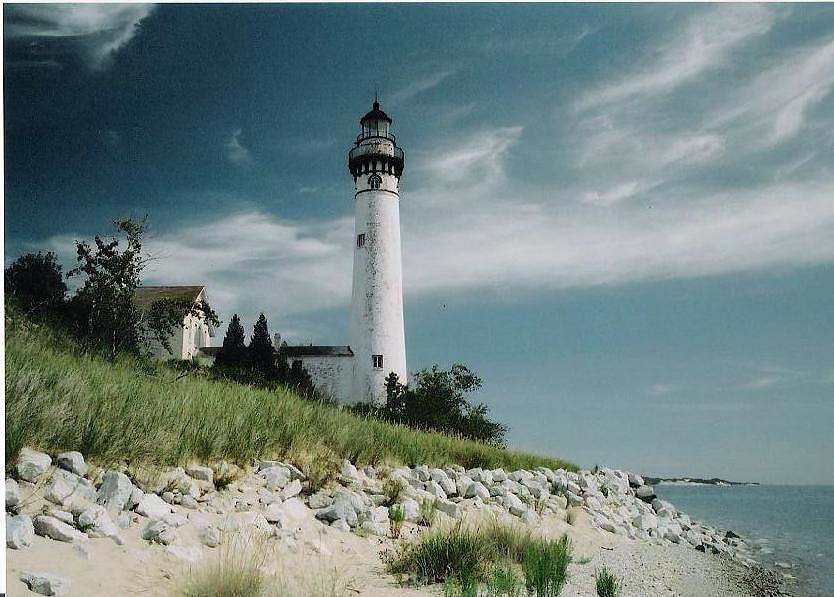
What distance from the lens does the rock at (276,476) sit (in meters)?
3.78

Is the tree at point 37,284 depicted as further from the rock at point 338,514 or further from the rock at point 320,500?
the rock at point 338,514

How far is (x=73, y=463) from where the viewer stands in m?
2.97

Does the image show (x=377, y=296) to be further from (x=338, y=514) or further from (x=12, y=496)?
(x=12, y=496)

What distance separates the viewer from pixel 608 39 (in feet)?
15.5

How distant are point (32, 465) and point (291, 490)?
56.1 inches

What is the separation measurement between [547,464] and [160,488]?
7792mm

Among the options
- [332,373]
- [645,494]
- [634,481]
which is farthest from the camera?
[332,373]

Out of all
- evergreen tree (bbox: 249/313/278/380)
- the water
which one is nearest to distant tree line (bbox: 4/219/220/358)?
evergreen tree (bbox: 249/313/278/380)

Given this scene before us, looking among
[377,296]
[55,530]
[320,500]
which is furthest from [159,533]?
[377,296]

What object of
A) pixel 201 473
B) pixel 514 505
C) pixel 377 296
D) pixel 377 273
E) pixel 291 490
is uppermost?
pixel 377 273

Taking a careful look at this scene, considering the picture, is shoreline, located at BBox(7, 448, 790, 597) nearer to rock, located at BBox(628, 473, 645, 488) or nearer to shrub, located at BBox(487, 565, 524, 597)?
shrub, located at BBox(487, 565, 524, 597)

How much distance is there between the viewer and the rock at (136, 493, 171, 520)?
114 inches

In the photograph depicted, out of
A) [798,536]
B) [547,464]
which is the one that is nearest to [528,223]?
[547,464]

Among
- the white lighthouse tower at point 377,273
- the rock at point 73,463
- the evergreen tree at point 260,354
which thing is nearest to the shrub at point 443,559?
the rock at point 73,463
